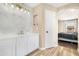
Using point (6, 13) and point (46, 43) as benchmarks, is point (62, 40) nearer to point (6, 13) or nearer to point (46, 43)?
point (46, 43)

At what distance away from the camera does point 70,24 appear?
1.83 m

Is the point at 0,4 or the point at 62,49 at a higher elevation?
the point at 0,4

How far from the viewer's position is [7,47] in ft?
5.41

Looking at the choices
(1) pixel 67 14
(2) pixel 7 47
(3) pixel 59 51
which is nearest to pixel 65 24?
(1) pixel 67 14

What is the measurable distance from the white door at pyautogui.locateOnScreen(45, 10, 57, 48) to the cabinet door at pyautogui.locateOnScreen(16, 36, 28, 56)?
0.50 metres

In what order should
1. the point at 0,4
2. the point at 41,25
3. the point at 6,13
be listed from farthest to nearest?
1. the point at 41,25
2. the point at 6,13
3. the point at 0,4

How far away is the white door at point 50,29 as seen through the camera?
77.4 inches

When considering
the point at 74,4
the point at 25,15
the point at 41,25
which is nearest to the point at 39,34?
the point at 41,25

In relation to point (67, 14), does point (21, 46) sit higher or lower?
lower

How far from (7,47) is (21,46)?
378 millimetres

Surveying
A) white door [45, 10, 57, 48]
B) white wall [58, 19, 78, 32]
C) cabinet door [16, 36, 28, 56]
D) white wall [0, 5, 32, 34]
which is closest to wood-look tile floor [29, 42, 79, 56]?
white door [45, 10, 57, 48]

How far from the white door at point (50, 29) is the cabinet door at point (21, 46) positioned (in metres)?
0.50

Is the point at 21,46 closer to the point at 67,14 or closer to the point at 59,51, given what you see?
the point at 59,51

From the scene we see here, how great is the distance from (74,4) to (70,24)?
0.41 metres
